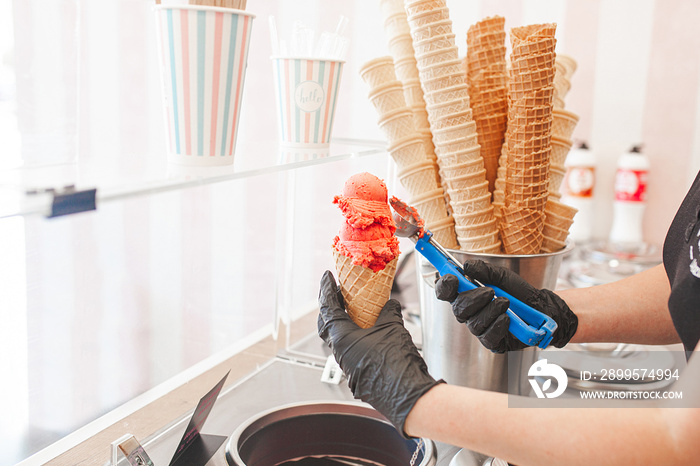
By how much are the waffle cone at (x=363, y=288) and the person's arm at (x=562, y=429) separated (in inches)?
7.0

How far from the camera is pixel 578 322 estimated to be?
3.91 ft

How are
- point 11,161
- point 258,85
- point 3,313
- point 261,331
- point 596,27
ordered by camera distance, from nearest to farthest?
point 11,161 → point 3,313 → point 261,331 → point 258,85 → point 596,27

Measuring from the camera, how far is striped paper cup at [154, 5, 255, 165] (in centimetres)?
78

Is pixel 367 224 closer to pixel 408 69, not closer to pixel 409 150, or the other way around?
pixel 409 150

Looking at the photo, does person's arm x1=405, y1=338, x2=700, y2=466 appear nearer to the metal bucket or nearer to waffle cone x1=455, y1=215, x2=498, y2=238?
the metal bucket

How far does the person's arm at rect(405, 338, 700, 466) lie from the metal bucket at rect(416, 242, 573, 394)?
1.06 ft

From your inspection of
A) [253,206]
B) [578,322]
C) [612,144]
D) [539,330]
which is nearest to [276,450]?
[539,330]

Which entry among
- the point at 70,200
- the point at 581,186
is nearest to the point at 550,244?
A: the point at 70,200

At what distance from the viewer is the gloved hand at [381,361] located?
823mm

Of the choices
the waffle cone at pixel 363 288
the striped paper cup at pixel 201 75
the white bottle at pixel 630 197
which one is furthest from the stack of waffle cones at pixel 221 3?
the white bottle at pixel 630 197

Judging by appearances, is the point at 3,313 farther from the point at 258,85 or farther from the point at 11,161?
the point at 258,85

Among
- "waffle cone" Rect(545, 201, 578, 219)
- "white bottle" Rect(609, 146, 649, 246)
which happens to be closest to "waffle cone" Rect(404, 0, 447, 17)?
"waffle cone" Rect(545, 201, 578, 219)

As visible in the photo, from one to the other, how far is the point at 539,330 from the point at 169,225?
1314 mm

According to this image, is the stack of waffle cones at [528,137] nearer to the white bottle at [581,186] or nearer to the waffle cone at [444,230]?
the waffle cone at [444,230]
